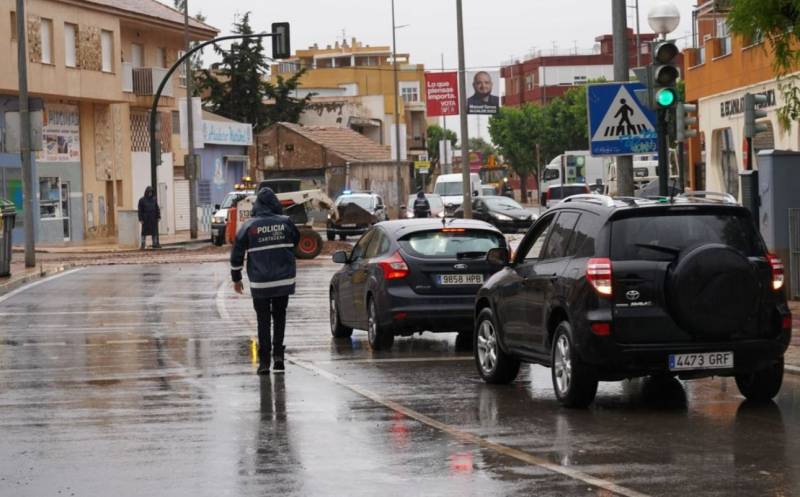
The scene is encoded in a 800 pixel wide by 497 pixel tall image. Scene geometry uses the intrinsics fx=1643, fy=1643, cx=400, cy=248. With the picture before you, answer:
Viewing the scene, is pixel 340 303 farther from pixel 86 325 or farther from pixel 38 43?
pixel 38 43

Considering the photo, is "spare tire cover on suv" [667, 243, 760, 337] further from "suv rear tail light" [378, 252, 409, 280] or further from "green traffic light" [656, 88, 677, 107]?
"green traffic light" [656, 88, 677, 107]

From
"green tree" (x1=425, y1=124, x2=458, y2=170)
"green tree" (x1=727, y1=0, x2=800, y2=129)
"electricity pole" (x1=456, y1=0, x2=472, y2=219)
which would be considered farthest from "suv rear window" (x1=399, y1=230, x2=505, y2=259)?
"green tree" (x1=425, y1=124, x2=458, y2=170)

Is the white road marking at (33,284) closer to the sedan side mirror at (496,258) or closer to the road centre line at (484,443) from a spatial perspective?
the road centre line at (484,443)

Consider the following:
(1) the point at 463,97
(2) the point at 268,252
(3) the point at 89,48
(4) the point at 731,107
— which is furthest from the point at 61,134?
(2) the point at 268,252

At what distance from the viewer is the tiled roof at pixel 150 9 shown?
60125mm

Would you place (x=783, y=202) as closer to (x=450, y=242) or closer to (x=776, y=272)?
(x=450, y=242)

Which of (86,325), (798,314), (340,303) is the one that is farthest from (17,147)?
(798,314)

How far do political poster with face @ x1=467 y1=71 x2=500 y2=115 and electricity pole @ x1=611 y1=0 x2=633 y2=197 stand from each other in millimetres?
32845

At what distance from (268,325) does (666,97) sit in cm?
588

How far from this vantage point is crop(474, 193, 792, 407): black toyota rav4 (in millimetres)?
11828

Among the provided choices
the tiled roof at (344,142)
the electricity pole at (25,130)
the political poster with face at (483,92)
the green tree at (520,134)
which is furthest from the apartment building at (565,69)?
the electricity pole at (25,130)

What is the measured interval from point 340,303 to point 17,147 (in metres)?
19.4

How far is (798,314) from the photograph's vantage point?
2059 cm

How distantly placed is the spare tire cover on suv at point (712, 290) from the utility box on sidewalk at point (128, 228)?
4051 cm
